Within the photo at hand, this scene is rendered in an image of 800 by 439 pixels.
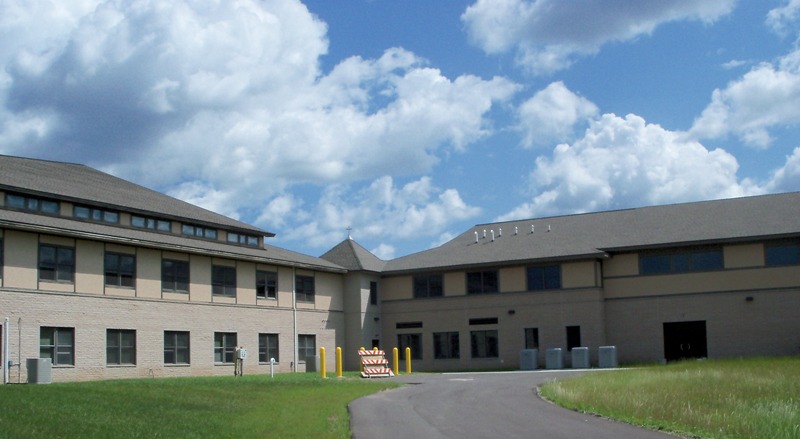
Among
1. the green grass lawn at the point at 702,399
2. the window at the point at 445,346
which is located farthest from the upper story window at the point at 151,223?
the green grass lawn at the point at 702,399

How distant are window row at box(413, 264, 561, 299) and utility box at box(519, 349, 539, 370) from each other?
4032 mm

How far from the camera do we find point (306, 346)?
1992 inches

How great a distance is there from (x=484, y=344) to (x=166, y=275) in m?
19.3

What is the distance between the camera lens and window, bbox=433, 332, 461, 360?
→ 52963 mm

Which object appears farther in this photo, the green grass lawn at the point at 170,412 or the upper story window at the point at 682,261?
the upper story window at the point at 682,261

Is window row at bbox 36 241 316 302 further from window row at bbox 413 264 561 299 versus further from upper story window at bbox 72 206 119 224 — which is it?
window row at bbox 413 264 561 299

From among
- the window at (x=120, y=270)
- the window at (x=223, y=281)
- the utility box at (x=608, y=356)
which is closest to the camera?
the window at (x=120, y=270)

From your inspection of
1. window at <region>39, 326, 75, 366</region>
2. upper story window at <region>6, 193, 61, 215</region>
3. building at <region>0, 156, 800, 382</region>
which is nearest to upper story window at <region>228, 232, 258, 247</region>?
building at <region>0, 156, 800, 382</region>

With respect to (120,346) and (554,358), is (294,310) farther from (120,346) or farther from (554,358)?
(554,358)

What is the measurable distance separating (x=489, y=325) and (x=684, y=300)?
1081 cm

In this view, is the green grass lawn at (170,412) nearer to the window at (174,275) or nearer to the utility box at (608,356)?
the window at (174,275)

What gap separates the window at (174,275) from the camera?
135 feet

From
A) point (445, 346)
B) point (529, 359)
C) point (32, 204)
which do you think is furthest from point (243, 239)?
point (529, 359)

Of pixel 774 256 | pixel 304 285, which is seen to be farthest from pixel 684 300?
pixel 304 285
